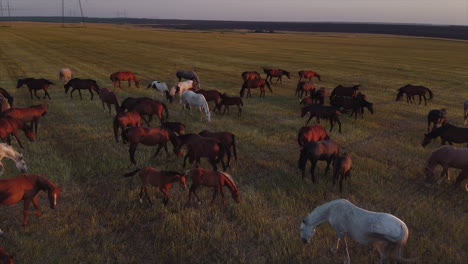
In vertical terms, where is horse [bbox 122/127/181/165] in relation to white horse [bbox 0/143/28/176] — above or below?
above

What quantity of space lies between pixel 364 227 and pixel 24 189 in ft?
20.8

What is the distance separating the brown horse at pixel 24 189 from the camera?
6148 millimetres

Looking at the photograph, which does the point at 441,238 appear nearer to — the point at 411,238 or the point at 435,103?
the point at 411,238

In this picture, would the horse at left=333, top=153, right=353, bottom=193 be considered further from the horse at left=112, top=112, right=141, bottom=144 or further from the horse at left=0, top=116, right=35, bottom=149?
the horse at left=0, top=116, right=35, bottom=149

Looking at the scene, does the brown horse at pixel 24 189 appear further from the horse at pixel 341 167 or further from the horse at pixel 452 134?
the horse at pixel 452 134

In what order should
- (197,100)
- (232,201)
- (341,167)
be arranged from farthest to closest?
1. (197,100)
2. (341,167)
3. (232,201)

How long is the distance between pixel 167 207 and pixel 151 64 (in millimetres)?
31623

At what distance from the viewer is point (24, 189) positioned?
6.37m

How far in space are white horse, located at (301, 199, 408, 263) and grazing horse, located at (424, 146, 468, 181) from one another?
4568 millimetres

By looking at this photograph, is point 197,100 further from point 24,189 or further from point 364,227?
point 364,227

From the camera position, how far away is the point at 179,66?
3525 centimetres

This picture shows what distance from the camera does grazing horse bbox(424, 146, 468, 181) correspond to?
842cm

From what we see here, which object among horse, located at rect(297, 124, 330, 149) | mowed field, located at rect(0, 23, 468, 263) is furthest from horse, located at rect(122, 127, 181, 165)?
horse, located at rect(297, 124, 330, 149)

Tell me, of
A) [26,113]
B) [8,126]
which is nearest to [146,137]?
[8,126]
